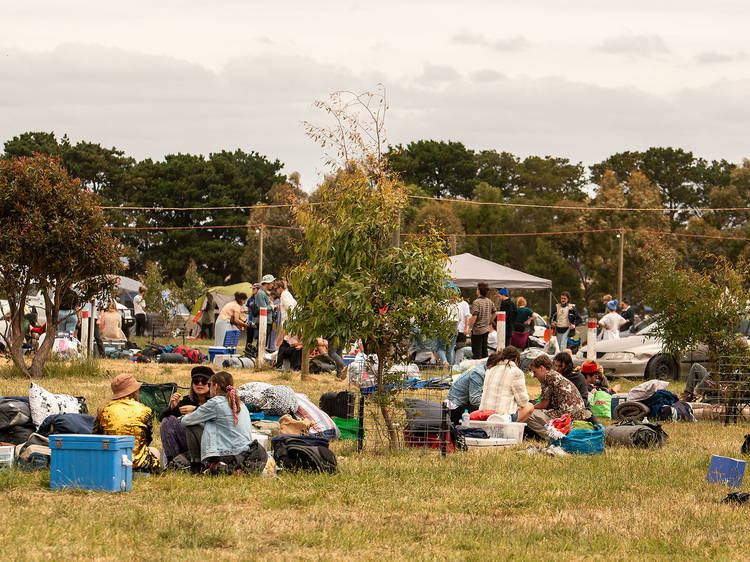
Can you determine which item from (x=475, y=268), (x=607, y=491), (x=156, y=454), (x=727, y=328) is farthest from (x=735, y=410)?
(x=475, y=268)

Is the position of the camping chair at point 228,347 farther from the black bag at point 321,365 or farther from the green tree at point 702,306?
the green tree at point 702,306

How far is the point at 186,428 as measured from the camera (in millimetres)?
9352

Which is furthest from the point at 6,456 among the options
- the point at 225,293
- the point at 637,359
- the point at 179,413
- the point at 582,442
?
the point at 225,293

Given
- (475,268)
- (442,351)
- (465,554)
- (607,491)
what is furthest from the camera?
(475,268)

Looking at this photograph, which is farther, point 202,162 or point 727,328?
point 202,162

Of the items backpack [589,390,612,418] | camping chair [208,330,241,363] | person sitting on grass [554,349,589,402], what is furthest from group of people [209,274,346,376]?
person sitting on grass [554,349,589,402]

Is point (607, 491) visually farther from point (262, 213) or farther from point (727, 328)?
point (262, 213)

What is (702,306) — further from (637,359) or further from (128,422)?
(128,422)

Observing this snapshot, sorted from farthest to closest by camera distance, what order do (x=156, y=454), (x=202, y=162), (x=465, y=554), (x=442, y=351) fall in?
(x=202, y=162)
(x=442, y=351)
(x=156, y=454)
(x=465, y=554)

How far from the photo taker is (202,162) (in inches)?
2640

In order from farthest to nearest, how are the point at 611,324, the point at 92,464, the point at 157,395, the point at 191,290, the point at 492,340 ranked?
the point at 191,290 < the point at 611,324 < the point at 492,340 < the point at 157,395 < the point at 92,464

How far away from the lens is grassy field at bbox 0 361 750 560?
21.3ft

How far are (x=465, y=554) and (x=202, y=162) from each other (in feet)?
205

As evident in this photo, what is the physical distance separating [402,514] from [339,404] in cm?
484
